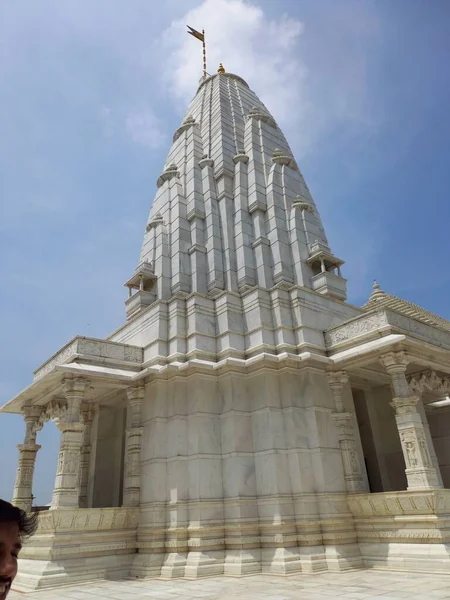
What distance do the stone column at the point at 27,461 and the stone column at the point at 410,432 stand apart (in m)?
12.7

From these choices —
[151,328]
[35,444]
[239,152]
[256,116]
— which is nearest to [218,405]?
[151,328]

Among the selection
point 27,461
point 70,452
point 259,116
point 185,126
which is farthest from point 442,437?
point 185,126

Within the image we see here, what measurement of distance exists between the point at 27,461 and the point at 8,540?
1641 cm

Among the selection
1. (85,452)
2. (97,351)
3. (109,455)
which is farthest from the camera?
(109,455)

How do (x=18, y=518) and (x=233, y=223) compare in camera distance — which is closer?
(x=18, y=518)

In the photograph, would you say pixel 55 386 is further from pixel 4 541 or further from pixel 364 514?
pixel 4 541

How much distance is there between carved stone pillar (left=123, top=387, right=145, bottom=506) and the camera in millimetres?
14539

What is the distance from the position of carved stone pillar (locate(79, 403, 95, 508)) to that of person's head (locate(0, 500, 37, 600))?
16.5m

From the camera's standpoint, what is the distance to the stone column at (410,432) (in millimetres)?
12234

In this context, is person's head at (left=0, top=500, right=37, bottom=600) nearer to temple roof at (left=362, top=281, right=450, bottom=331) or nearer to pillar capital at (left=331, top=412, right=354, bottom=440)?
pillar capital at (left=331, top=412, right=354, bottom=440)

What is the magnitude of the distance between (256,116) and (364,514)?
19616 millimetres

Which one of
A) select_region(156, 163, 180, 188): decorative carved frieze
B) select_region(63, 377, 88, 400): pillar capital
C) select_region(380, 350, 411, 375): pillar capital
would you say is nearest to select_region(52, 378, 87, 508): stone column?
select_region(63, 377, 88, 400): pillar capital

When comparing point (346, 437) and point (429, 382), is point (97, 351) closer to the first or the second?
point (346, 437)

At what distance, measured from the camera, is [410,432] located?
41.7 ft
